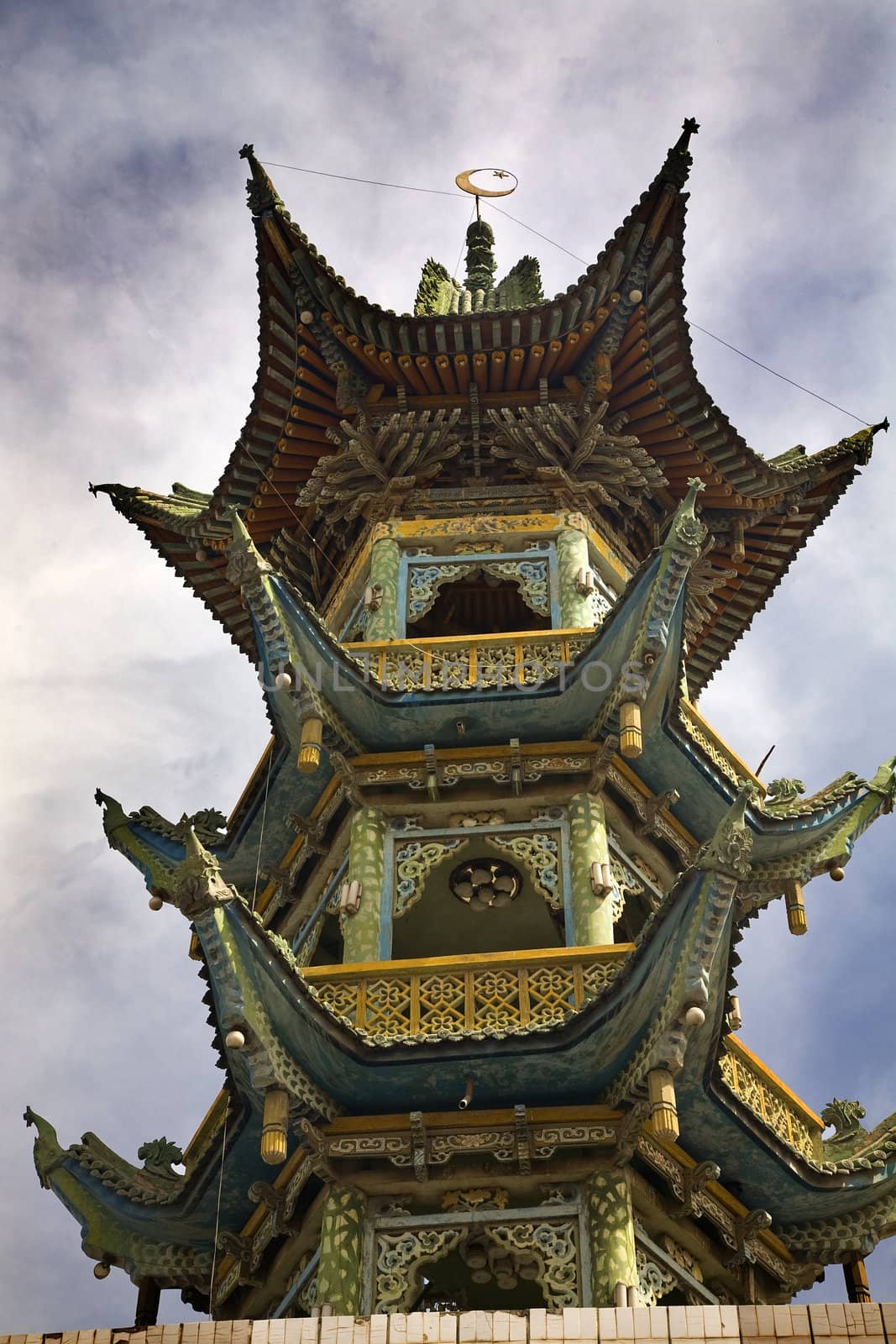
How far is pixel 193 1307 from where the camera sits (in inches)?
657

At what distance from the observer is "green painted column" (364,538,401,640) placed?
65.5ft

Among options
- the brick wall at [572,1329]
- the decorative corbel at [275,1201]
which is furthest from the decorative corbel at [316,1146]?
the brick wall at [572,1329]

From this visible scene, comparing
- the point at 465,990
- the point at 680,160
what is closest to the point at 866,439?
the point at 680,160

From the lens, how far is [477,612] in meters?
24.9

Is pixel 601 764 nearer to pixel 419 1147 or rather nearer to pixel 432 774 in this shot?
pixel 432 774

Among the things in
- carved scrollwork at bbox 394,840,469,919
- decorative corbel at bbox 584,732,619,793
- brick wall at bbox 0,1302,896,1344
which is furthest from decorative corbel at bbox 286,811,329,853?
brick wall at bbox 0,1302,896,1344

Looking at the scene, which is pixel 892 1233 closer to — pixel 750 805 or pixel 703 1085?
pixel 703 1085

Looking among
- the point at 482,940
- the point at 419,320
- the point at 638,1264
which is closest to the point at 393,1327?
the point at 638,1264

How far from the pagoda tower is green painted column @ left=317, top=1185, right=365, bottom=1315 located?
0.09ft

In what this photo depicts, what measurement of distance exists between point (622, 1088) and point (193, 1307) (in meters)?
4.64

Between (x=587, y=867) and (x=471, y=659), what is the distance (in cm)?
263

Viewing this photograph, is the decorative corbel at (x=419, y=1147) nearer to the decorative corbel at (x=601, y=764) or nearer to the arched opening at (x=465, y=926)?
the decorative corbel at (x=601, y=764)

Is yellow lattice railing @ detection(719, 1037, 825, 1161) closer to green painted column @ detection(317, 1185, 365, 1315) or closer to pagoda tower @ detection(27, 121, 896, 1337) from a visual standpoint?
pagoda tower @ detection(27, 121, 896, 1337)

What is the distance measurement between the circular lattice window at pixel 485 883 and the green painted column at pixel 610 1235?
396 cm
